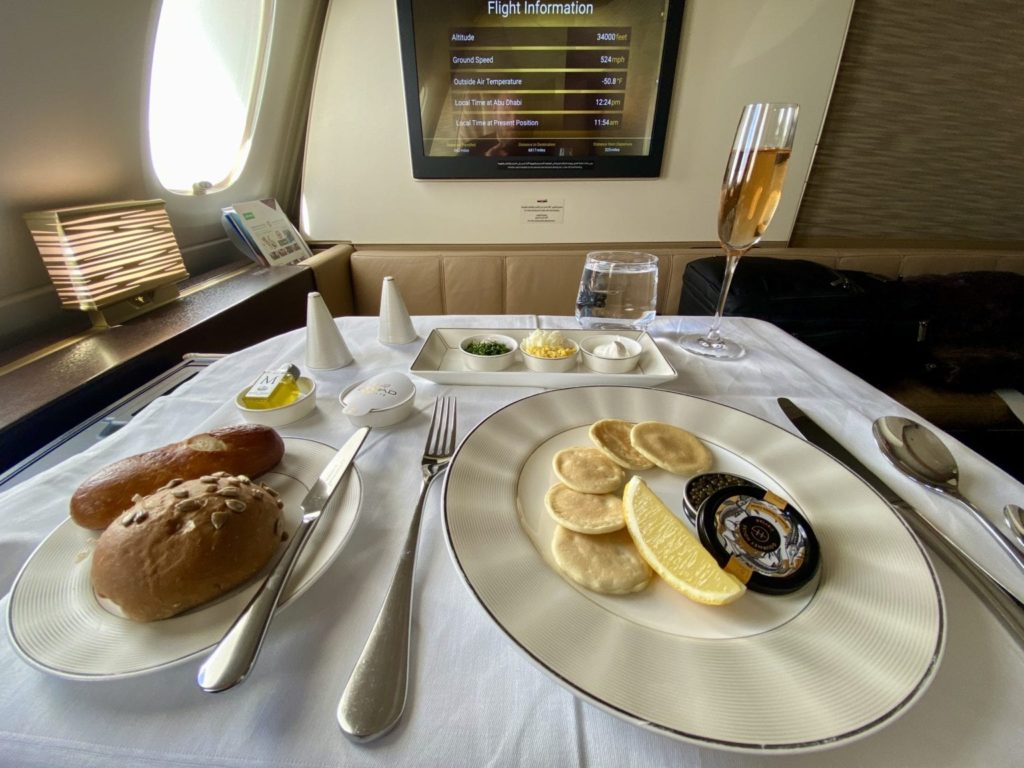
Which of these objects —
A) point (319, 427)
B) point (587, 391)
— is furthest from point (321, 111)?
point (587, 391)

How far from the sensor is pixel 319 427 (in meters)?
0.54

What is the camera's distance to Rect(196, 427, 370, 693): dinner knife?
0.25 m

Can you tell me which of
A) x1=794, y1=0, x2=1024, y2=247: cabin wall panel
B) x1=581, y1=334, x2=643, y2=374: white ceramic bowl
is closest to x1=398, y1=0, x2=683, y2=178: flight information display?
x1=794, y1=0, x2=1024, y2=247: cabin wall panel

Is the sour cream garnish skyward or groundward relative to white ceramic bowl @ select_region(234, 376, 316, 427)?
skyward

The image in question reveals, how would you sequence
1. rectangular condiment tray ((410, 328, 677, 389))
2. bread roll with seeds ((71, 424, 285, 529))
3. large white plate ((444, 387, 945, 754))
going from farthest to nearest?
rectangular condiment tray ((410, 328, 677, 389)) < bread roll with seeds ((71, 424, 285, 529)) < large white plate ((444, 387, 945, 754))

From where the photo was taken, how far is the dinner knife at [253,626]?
249 mm

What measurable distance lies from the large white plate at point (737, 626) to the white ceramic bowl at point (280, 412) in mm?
267

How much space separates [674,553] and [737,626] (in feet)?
0.20

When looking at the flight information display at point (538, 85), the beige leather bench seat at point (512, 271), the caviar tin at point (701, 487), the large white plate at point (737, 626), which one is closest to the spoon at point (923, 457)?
the large white plate at point (737, 626)

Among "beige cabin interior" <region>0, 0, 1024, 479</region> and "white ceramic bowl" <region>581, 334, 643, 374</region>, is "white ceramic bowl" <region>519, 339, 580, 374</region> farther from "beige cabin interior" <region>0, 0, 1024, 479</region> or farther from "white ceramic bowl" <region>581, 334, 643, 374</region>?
"beige cabin interior" <region>0, 0, 1024, 479</region>

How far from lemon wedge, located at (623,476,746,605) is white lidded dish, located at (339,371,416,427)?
12.6 inches

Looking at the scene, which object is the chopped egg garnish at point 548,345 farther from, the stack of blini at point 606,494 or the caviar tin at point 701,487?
the caviar tin at point 701,487

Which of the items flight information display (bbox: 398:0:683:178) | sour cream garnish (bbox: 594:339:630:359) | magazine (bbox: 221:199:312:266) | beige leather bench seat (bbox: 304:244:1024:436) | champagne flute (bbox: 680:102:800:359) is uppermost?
A: flight information display (bbox: 398:0:683:178)

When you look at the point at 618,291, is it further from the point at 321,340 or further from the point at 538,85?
the point at 538,85
